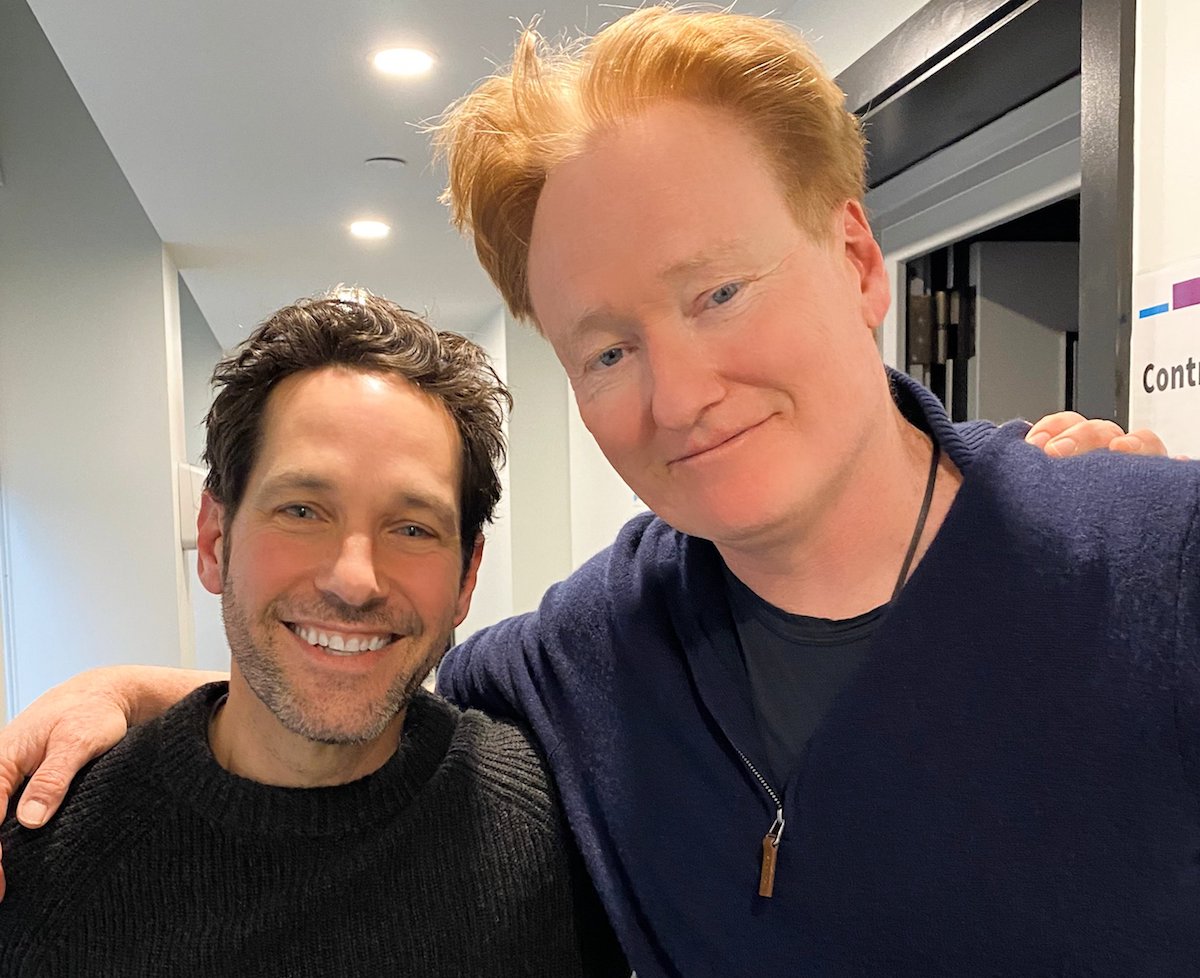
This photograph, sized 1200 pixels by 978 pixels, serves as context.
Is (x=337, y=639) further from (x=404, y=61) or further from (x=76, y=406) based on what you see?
(x=76, y=406)

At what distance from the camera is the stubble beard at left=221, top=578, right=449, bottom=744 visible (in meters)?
1.03

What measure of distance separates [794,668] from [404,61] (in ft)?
6.10

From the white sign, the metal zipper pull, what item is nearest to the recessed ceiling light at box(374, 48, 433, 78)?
the white sign

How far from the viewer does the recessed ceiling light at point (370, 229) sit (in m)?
3.64

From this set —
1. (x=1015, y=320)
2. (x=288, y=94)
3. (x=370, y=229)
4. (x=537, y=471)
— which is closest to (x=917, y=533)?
(x=1015, y=320)

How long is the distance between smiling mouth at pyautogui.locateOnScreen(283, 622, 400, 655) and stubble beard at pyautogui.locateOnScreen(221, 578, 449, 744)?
19 millimetres

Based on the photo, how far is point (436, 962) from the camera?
992mm

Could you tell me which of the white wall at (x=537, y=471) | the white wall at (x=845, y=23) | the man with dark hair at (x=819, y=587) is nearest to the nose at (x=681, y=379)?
the man with dark hair at (x=819, y=587)

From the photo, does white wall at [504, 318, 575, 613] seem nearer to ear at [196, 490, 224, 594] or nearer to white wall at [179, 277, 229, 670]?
white wall at [179, 277, 229, 670]

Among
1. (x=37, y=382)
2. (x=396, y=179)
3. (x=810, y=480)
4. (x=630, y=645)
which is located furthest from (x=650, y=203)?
(x=37, y=382)

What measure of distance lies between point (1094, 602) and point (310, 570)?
0.74 m

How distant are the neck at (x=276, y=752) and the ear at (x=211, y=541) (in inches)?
4.6

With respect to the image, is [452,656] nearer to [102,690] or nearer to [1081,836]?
[102,690]

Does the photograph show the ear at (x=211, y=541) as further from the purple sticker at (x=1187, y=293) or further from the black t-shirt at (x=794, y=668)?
the purple sticker at (x=1187, y=293)
